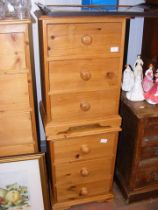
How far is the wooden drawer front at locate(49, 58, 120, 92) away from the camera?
1.17 metres

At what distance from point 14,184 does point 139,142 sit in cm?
80

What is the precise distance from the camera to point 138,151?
57.1 inches

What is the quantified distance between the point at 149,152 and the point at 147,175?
0.19 m

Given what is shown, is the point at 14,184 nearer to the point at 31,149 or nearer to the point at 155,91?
the point at 31,149

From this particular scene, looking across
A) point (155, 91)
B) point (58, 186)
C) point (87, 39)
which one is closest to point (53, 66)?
point (87, 39)

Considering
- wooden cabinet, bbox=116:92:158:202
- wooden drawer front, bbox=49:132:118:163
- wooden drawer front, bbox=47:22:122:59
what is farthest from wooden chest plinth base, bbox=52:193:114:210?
wooden drawer front, bbox=47:22:122:59

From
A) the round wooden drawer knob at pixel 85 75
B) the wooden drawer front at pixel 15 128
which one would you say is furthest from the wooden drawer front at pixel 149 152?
the wooden drawer front at pixel 15 128

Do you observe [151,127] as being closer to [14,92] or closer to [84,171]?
[84,171]

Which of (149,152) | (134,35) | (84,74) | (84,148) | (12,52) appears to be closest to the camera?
(12,52)

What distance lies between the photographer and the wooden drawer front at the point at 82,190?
60.1 inches

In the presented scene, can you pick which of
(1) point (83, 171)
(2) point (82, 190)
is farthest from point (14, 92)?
(2) point (82, 190)

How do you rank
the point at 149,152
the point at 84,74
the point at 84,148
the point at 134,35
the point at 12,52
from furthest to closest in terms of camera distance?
the point at 134,35 < the point at 149,152 < the point at 84,148 < the point at 84,74 < the point at 12,52

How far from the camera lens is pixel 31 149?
1.36m

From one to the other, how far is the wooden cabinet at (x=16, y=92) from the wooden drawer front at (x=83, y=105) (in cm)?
13
